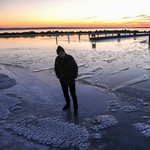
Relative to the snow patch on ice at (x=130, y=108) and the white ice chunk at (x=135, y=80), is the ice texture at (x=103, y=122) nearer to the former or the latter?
the snow patch on ice at (x=130, y=108)

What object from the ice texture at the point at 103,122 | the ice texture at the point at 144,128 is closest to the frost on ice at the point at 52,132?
the ice texture at the point at 103,122

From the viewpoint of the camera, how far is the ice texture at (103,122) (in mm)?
3201

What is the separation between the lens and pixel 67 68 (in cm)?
366

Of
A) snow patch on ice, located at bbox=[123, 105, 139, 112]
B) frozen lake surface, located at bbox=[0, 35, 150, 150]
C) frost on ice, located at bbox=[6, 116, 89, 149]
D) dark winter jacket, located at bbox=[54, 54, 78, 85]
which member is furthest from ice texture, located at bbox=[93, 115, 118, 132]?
dark winter jacket, located at bbox=[54, 54, 78, 85]

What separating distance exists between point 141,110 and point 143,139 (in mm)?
1194

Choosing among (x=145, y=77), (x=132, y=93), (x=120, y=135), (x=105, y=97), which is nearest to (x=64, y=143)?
(x=120, y=135)

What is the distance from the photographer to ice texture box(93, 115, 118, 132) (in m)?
3.20

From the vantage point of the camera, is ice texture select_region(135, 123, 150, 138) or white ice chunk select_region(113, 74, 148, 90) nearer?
ice texture select_region(135, 123, 150, 138)

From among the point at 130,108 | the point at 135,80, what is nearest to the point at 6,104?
the point at 130,108

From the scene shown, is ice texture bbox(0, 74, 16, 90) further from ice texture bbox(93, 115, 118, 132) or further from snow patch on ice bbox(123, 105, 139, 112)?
snow patch on ice bbox(123, 105, 139, 112)

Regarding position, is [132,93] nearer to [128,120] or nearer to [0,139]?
[128,120]

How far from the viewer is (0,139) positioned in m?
2.90

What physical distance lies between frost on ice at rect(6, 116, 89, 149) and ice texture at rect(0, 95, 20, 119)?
0.63 meters

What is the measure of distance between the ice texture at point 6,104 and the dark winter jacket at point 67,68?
1745 millimetres
